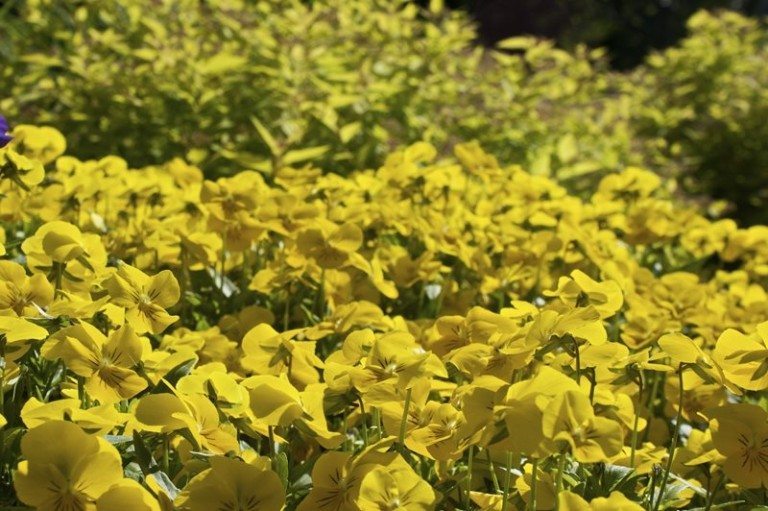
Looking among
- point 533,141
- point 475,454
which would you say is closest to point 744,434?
point 475,454

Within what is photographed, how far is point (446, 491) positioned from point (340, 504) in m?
0.19

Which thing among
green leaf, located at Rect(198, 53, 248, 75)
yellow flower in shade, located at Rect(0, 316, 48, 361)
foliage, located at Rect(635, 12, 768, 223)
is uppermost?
yellow flower in shade, located at Rect(0, 316, 48, 361)

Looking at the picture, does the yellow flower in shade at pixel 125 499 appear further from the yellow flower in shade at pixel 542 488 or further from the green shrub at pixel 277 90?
the green shrub at pixel 277 90

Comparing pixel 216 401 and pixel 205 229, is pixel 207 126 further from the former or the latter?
pixel 216 401

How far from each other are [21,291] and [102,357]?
0.79 ft

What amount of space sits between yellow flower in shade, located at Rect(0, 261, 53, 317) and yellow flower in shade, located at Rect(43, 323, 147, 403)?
17cm

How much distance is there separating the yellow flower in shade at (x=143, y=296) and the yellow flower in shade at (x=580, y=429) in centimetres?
54

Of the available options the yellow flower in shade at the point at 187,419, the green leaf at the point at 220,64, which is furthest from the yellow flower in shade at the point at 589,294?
the green leaf at the point at 220,64

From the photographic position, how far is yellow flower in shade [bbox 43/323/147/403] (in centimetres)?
107

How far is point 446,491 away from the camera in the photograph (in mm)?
1168

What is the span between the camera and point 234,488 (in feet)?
3.12

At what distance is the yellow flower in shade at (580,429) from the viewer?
91 cm

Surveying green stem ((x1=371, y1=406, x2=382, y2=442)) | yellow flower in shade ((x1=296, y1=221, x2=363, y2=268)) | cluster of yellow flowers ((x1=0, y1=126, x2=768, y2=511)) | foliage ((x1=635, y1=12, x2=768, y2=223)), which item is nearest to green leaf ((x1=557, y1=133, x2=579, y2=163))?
cluster of yellow flowers ((x1=0, y1=126, x2=768, y2=511))

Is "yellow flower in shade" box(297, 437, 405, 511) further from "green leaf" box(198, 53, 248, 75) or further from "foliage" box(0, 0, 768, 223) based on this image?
"green leaf" box(198, 53, 248, 75)
